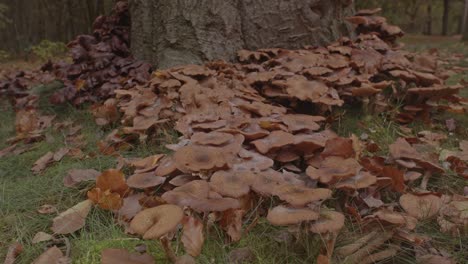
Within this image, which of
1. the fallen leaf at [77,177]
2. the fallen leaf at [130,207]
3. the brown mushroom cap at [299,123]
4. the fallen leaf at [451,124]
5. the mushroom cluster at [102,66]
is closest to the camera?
the fallen leaf at [130,207]

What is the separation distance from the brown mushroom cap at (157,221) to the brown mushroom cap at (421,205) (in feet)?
3.94

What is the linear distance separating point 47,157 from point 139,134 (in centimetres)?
81

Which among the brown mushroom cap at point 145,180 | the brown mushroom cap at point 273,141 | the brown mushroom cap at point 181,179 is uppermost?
the brown mushroom cap at point 273,141

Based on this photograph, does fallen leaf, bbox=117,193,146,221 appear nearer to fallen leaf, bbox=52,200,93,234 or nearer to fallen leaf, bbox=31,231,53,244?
fallen leaf, bbox=52,200,93,234

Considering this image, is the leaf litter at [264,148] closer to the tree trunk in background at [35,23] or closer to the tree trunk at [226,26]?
the tree trunk at [226,26]

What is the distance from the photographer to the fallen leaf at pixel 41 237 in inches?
81.7

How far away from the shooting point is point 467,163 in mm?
2867

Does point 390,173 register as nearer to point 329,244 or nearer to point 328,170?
point 328,170

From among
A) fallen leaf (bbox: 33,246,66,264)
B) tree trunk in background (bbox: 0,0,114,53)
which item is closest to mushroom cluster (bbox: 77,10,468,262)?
fallen leaf (bbox: 33,246,66,264)

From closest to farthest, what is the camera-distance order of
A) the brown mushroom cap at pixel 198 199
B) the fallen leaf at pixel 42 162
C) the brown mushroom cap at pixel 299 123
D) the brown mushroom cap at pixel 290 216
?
the brown mushroom cap at pixel 290 216 < the brown mushroom cap at pixel 198 199 < the brown mushroom cap at pixel 299 123 < the fallen leaf at pixel 42 162

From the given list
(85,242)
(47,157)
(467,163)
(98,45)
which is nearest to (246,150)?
(85,242)

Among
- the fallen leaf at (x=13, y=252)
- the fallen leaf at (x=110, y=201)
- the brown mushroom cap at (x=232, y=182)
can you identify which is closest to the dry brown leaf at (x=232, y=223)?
the brown mushroom cap at (x=232, y=182)

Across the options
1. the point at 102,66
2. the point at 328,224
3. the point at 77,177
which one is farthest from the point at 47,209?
the point at 102,66

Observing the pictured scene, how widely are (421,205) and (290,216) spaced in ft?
2.74
